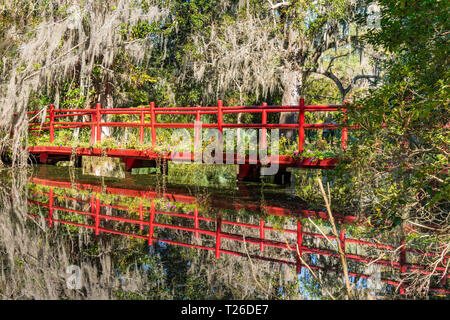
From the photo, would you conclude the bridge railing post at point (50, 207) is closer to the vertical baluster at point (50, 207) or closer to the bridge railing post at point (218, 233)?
the vertical baluster at point (50, 207)

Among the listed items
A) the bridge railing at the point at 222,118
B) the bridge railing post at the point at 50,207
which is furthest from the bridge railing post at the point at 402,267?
the bridge railing post at the point at 50,207

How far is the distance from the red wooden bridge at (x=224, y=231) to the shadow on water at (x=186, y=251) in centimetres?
1

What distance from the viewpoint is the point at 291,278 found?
4.38 m

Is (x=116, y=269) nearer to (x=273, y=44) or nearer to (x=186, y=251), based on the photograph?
(x=186, y=251)

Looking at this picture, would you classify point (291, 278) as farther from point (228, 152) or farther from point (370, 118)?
point (228, 152)

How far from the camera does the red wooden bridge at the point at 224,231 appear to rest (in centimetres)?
486

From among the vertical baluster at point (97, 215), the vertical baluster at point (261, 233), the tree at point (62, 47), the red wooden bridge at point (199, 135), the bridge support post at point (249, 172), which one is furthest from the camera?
the tree at point (62, 47)

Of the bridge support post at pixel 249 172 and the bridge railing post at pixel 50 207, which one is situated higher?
the bridge support post at pixel 249 172

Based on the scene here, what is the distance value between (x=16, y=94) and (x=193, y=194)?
6894 millimetres

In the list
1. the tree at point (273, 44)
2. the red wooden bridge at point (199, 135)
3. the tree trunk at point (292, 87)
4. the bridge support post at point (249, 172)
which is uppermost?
the tree at point (273, 44)

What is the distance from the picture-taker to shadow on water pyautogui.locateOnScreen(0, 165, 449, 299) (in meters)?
4.07

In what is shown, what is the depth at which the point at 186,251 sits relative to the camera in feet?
17.3

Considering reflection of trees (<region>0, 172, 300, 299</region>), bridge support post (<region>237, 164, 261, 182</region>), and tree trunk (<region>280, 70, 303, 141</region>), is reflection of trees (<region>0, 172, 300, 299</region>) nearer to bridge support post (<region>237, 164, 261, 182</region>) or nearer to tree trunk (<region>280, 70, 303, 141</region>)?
bridge support post (<region>237, 164, 261, 182</region>)
